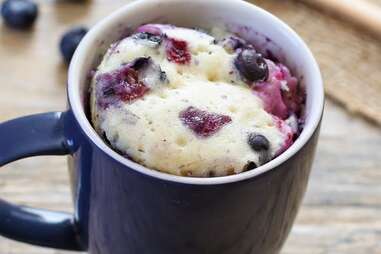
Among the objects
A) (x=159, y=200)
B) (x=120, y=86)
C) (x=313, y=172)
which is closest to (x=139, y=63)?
(x=120, y=86)

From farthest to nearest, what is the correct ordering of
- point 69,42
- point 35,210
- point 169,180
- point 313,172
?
point 69,42 < point 313,172 < point 35,210 < point 169,180

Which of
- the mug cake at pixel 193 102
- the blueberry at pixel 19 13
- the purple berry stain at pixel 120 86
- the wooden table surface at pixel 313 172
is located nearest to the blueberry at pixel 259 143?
the mug cake at pixel 193 102

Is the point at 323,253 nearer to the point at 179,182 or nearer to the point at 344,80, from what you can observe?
the point at 344,80

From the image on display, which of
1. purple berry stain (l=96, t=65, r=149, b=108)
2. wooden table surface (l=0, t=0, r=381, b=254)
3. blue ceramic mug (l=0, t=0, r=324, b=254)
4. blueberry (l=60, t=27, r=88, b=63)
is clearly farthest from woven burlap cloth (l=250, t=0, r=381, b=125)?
purple berry stain (l=96, t=65, r=149, b=108)

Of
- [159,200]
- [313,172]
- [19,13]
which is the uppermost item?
[159,200]

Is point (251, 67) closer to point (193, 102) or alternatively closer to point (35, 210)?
point (193, 102)

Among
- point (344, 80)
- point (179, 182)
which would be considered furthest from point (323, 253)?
point (179, 182)

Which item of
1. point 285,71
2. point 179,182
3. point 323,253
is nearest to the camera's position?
point 179,182
